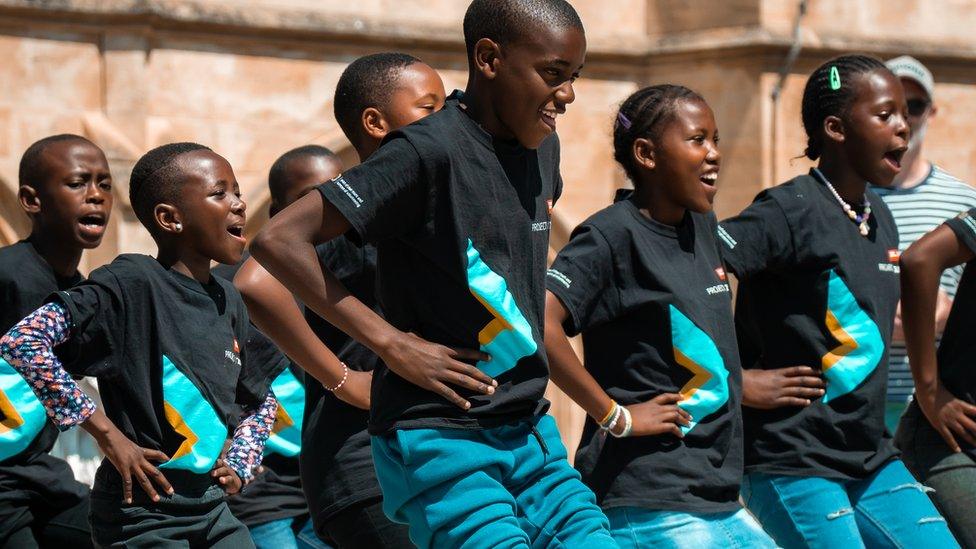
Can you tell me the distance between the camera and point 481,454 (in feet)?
13.7

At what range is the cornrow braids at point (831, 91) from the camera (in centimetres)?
596

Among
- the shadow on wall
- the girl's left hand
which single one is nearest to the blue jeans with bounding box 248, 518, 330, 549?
the girl's left hand

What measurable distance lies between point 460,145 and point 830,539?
6.00ft

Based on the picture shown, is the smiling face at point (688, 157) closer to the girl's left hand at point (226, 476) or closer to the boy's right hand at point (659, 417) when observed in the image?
the boy's right hand at point (659, 417)

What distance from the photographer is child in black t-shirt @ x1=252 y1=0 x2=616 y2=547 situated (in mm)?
4180

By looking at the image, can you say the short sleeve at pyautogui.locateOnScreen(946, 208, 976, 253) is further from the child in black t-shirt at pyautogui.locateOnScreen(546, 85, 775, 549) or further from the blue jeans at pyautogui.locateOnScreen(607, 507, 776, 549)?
the blue jeans at pyautogui.locateOnScreen(607, 507, 776, 549)

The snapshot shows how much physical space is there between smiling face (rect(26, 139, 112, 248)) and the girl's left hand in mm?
1160

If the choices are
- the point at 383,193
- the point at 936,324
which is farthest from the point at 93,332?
the point at 936,324

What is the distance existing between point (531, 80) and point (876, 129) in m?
1.88

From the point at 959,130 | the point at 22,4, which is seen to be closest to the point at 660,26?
the point at 959,130

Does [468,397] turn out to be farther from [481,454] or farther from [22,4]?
[22,4]

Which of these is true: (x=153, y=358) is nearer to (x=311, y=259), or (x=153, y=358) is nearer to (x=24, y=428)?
(x=24, y=428)

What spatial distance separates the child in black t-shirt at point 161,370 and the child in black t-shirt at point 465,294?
3.17 feet

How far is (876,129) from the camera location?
5.88 metres
